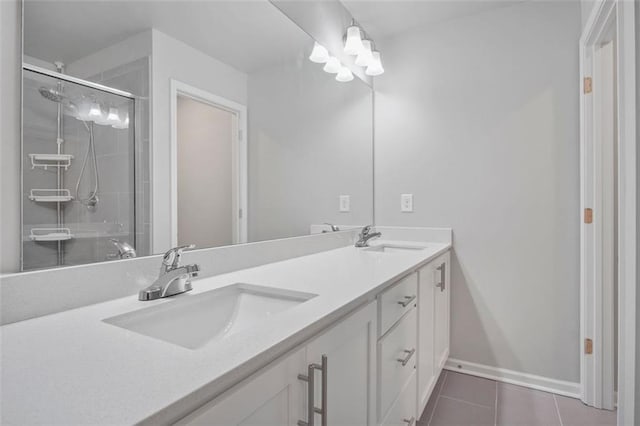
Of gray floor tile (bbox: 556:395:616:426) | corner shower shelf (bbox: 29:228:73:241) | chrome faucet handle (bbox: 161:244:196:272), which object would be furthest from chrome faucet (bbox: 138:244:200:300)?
gray floor tile (bbox: 556:395:616:426)

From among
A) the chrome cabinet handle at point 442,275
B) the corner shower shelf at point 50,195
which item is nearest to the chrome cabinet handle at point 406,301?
the chrome cabinet handle at point 442,275

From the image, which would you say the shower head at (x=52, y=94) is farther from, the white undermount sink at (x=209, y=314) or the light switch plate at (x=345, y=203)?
the light switch plate at (x=345, y=203)

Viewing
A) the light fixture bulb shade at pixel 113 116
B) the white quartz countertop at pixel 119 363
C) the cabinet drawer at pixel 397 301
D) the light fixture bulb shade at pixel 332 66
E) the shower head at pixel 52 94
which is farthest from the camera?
the light fixture bulb shade at pixel 332 66

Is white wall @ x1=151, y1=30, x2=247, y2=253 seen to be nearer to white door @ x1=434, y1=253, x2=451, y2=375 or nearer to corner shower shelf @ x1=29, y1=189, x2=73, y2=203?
corner shower shelf @ x1=29, y1=189, x2=73, y2=203

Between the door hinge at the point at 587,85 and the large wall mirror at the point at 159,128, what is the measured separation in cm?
149

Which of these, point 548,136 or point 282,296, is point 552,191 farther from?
point 282,296

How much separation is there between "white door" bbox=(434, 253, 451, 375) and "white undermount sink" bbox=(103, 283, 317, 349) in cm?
118

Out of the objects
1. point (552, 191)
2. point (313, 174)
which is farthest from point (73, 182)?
point (552, 191)

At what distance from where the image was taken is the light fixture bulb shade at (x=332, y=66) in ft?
6.89

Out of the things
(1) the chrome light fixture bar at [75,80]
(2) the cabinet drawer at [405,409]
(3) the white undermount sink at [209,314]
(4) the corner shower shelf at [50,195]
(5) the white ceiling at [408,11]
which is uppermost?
(5) the white ceiling at [408,11]

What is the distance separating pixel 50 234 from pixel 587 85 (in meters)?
2.45

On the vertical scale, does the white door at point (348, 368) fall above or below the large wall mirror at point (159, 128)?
below

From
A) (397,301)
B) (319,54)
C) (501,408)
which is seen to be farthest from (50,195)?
(501,408)

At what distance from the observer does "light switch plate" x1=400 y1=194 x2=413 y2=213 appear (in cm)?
245
